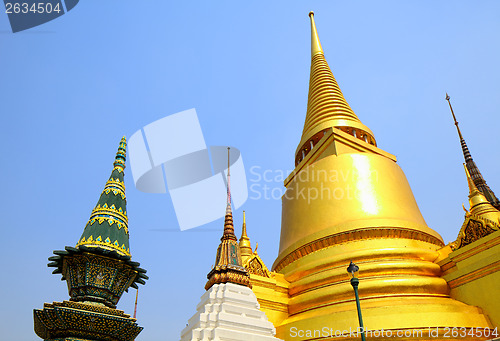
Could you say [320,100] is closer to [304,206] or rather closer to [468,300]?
[304,206]

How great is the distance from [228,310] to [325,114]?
33.8ft

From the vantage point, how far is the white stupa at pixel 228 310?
289 inches

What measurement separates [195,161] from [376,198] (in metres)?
6.15

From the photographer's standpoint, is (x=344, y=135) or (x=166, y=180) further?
(x=344, y=135)

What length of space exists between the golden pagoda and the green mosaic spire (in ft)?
20.5

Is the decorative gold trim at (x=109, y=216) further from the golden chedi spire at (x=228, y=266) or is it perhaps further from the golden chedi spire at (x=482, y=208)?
the golden chedi spire at (x=482, y=208)

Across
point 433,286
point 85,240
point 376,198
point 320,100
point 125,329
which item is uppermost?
point 320,100

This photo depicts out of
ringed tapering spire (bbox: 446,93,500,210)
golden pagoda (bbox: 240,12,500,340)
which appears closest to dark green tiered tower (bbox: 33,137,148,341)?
golden pagoda (bbox: 240,12,500,340)

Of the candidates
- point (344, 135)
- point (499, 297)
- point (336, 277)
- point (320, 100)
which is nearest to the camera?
point (499, 297)

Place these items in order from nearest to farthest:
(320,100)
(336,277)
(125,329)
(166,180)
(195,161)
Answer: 1. (125,329)
2. (336,277)
3. (166,180)
4. (195,161)
5. (320,100)

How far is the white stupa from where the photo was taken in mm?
7344

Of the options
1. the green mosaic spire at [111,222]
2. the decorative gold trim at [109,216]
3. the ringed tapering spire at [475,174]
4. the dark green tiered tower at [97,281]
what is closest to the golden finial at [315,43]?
the ringed tapering spire at [475,174]

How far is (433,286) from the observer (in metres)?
9.42

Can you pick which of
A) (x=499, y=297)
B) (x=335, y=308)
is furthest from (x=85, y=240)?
(x=499, y=297)
